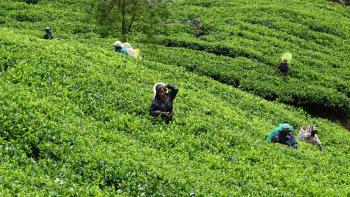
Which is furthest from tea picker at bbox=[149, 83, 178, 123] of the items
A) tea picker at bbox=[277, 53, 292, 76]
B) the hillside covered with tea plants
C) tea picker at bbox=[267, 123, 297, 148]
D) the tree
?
tea picker at bbox=[277, 53, 292, 76]

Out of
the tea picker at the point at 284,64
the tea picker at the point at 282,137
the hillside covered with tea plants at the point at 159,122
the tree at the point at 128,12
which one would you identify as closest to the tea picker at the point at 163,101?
the hillside covered with tea plants at the point at 159,122

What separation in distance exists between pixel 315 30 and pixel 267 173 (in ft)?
94.4

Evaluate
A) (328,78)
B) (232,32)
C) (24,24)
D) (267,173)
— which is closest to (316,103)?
(328,78)

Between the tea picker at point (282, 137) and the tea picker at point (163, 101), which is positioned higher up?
the tea picker at point (163, 101)

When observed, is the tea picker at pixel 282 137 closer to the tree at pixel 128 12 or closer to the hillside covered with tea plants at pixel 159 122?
the hillside covered with tea plants at pixel 159 122

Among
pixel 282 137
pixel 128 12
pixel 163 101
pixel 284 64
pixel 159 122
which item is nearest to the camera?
pixel 163 101

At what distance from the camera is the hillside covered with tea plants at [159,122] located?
553 inches

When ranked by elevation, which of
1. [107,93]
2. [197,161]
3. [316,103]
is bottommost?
[316,103]

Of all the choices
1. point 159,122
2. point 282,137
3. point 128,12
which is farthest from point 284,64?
point 159,122

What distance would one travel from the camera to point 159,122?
18891mm

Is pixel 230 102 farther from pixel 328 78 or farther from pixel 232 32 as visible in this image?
pixel 232 32

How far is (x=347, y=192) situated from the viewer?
59.0 feet

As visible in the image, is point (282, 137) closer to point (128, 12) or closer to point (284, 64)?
point (284, 64)

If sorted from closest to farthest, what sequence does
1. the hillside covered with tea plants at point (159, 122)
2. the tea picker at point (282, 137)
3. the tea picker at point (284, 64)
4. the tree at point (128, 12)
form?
the hillside covered with tea plants at point (159, 122), the tea picker at point (282, 137), the tree at point (128, 12), the tea picker at point (284, 64)
